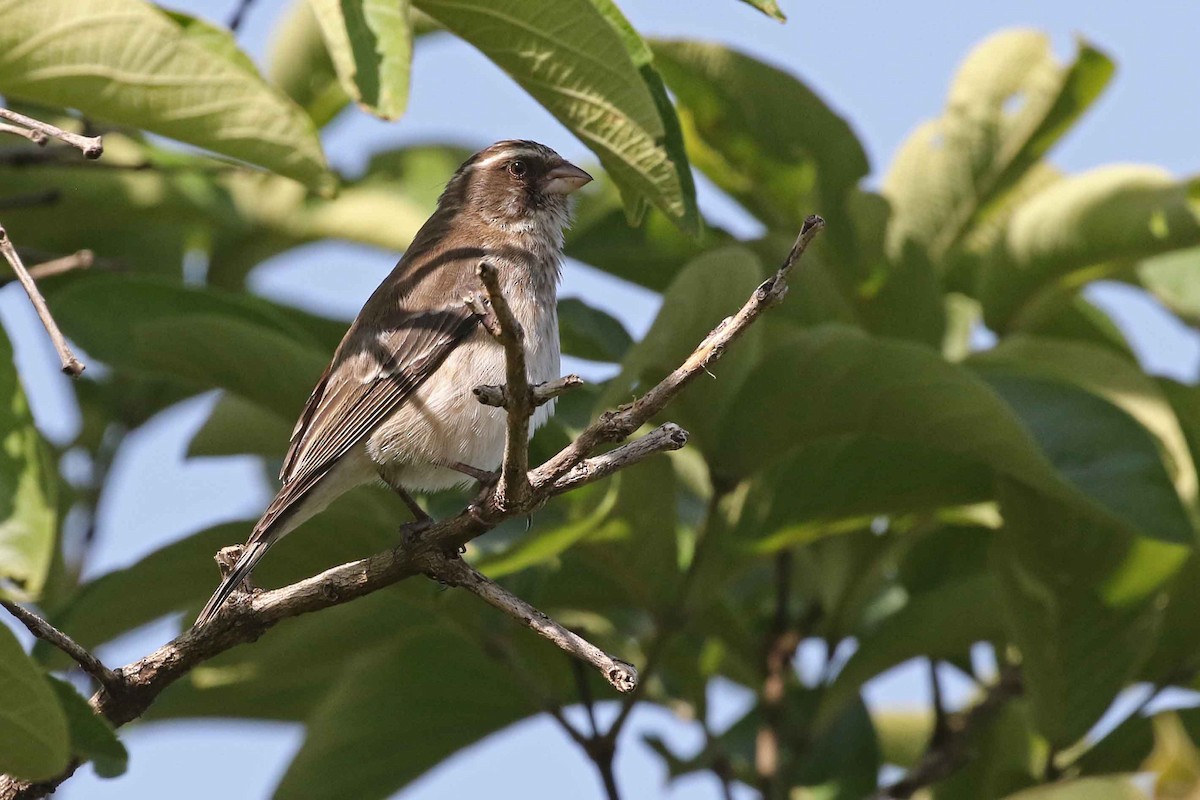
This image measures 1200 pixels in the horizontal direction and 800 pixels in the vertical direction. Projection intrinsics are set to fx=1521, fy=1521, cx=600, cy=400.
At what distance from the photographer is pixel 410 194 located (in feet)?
18.5

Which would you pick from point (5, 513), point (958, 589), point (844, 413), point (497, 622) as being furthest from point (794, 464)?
point (5, 513)

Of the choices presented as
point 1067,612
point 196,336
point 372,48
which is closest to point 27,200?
point 196,336

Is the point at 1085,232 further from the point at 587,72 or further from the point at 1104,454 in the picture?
the point at 587,72

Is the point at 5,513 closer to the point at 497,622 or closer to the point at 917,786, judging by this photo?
the point at 497,622

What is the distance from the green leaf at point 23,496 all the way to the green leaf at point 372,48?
1.22 metres

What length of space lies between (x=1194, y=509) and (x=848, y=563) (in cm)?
100

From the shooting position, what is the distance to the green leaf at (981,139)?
195 inches

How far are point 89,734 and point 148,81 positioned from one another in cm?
135

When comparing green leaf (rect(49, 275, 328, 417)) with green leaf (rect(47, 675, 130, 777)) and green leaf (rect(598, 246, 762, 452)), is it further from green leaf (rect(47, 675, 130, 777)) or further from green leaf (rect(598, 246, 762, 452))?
green leaf (rect(47, 675, 130, 777))

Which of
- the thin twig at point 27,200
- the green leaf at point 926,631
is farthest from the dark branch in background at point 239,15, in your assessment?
the green leaf at point 926,631

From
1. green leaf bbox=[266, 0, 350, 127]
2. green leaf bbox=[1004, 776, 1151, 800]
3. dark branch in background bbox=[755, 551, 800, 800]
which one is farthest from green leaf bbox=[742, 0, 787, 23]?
→ green leaf bbox=[266, 0, 350, 127]

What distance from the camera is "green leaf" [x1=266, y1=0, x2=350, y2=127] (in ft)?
17.8

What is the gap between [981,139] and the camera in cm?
502

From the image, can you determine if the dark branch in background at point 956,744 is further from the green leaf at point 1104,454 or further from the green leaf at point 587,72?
the green leaf at point 587,72
